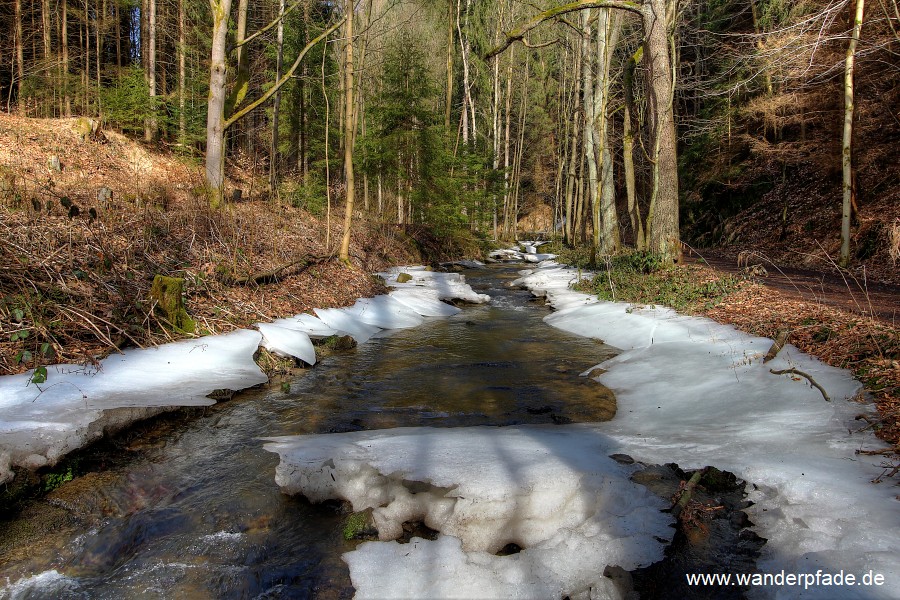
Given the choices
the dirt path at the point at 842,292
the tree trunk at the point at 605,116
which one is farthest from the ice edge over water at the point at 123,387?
the tree trunk at the point at 605,116

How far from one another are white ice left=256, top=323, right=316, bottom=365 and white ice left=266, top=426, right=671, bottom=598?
2.93 m

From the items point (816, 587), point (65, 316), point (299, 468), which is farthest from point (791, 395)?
point (65, 316)

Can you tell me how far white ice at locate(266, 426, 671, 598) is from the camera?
243 cm

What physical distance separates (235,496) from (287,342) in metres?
3.60

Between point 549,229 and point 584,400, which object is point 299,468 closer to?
point 584,400

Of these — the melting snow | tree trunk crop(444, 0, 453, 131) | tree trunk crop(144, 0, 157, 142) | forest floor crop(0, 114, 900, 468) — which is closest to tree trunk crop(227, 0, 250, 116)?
forest floor crop(0, 114, 900, 468)

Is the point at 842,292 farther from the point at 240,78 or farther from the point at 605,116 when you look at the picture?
the point at 240,78

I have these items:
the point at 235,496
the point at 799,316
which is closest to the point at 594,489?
the point at 235,496

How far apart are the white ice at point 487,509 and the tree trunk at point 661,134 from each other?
7.87 metres

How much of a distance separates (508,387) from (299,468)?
311 cm

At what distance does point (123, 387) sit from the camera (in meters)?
4.36

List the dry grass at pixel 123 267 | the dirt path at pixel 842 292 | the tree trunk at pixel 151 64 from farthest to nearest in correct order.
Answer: the tree trunk at pixel 151 64 < the dirt path at pixel 842 292 < the dry grass at pixel 123 267

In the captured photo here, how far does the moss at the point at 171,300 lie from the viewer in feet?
19.1

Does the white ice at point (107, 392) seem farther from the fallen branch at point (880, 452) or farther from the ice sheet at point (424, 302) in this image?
the fallen branch at point (880, 452)
